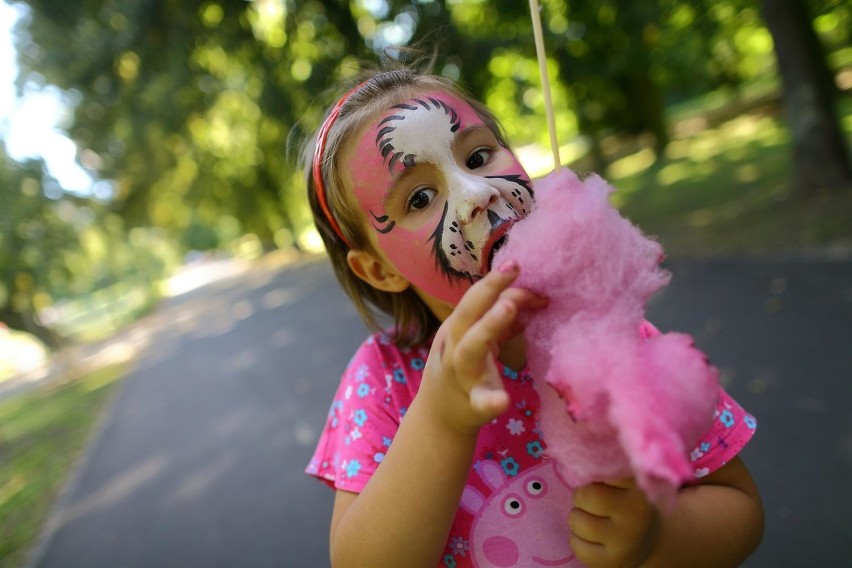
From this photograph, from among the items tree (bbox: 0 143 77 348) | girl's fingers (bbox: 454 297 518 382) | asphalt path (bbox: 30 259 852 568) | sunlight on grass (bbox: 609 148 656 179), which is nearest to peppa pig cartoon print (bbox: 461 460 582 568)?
girl's fingers (bbox: 454 297 518 382)

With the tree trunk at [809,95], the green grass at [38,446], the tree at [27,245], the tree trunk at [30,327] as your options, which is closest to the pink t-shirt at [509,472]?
the green grass at [38,446]

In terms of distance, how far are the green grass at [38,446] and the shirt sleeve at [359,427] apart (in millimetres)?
4606

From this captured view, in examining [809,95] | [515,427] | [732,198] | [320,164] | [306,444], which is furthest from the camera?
[732,198]

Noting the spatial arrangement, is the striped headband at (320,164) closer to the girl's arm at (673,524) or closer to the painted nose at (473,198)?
the painted nose at (473,198)

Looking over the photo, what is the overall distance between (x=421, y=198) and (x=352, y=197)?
205mm

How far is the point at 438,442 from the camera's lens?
1.02 metres

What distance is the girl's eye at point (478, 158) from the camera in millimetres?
1279

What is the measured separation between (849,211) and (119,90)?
12.1 metres

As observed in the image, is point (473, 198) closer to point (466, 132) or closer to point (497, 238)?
point (497, 238)

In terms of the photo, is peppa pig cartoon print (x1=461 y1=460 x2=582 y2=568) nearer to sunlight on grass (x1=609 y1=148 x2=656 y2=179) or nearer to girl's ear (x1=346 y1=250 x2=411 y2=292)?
girl's ear (x1=346 y1=250 x2=411 y2=292)

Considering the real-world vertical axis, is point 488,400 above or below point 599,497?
above

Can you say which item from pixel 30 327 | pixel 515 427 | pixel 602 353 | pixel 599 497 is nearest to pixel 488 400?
pixel 602 353

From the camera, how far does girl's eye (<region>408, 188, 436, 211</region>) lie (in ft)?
4.18

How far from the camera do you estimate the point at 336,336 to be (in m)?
8.99
